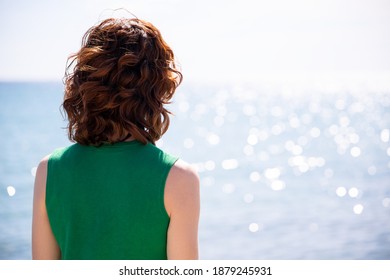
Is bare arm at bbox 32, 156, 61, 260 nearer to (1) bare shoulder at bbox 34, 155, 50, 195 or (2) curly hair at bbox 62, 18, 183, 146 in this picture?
(1) bare shoulder at bbox 34, 155, 50, 195

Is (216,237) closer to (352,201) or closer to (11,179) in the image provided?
(352,201)

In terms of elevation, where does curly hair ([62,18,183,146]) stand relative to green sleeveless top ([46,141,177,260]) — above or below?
above

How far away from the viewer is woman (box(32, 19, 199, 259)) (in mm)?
1473

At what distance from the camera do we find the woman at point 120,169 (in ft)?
4.83

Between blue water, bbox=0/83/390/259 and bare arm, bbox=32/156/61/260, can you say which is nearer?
bare arm, bbox=32/156/61/260

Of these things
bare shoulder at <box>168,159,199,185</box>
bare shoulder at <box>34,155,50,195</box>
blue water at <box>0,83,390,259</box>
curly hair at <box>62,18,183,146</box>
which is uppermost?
blue water at <box>0,83,390,259</box>

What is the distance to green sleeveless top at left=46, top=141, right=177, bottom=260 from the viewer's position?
147cm

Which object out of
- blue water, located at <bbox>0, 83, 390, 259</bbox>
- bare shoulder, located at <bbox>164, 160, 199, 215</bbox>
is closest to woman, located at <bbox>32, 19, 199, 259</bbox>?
bare shoulder, located at <bbox>164, 160, 199, 215</bbox>

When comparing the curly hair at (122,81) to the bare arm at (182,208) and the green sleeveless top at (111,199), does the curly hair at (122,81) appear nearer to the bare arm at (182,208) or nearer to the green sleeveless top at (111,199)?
the green sleeveless top at (111,199)

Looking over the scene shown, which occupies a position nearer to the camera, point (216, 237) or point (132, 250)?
point (132, 250)

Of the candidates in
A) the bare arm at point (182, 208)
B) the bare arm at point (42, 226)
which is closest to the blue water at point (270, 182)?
the bare arm at point (42, 226)
